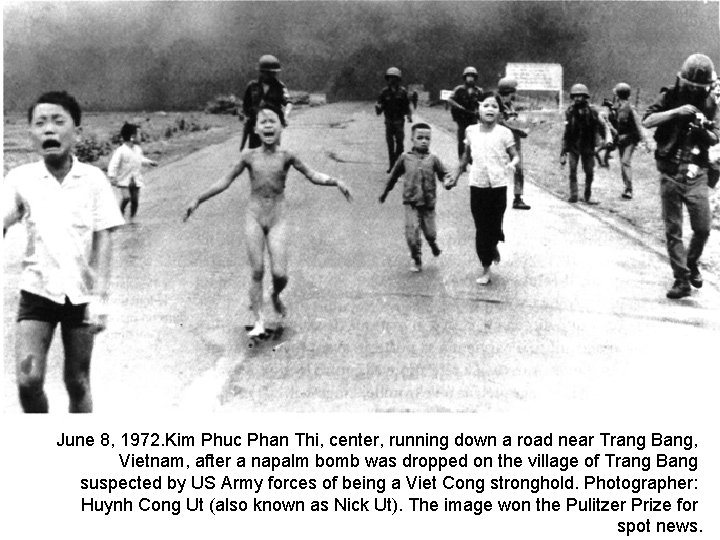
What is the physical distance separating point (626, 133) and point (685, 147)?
245 inches

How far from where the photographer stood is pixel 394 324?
23.6ft

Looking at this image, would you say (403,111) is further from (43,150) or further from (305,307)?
(43,150)

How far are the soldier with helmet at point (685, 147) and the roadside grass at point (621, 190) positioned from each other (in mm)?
1090

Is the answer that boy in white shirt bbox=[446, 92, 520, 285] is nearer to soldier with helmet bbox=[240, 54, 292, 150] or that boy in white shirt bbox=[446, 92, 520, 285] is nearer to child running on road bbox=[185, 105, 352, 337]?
child running on road bbox=[185, 105, 352, 337]

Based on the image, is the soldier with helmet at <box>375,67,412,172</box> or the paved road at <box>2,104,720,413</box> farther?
the soldier with helmet at <box>375,67,412,172</box>

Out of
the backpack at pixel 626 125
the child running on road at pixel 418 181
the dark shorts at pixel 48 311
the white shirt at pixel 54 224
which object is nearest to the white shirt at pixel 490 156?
the child running on road at pixel 418 181

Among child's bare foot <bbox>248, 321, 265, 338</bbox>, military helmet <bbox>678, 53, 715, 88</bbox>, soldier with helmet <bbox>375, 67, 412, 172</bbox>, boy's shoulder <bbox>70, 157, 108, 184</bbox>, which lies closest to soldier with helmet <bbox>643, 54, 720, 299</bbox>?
military helmet <bbox>678, 53, 715, 88</bbox>

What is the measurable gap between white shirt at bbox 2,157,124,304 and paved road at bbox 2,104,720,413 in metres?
1.27

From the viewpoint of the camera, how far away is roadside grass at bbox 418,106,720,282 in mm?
10469

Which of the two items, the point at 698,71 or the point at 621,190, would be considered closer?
the point at 698,71

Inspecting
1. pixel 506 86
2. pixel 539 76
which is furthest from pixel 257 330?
pixel 539 76

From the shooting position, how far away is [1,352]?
6.06 metres

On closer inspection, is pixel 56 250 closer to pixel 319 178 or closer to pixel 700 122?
pixel 319 178

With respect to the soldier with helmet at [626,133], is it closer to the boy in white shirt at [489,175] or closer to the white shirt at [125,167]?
the boy in white shirt at [489,175]
